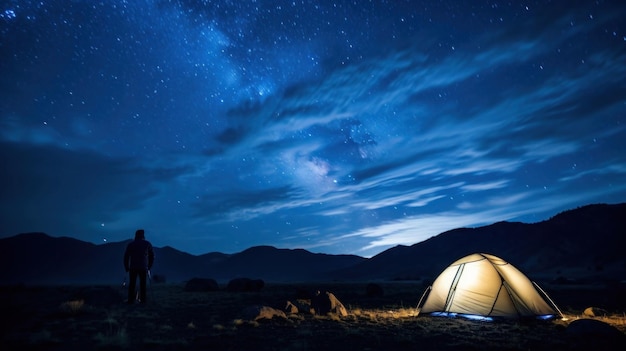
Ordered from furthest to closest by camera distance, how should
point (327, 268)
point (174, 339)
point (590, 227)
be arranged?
point (327, 268) < point (590, 227) < point (174, 339)

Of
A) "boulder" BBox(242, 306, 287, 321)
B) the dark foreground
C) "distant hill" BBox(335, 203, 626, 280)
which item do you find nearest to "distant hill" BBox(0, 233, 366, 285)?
"distant hill" BBox(335, 203, 626, 280)

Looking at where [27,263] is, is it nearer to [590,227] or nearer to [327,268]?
[327,268]

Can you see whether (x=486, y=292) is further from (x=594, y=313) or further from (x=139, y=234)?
(x=139, y=234)

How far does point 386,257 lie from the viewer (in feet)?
419

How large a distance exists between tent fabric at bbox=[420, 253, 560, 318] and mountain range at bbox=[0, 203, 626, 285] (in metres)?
39.1

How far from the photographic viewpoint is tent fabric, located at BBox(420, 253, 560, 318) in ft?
37.2

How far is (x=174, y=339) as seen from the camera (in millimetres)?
8383

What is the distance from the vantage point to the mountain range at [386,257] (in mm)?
72625

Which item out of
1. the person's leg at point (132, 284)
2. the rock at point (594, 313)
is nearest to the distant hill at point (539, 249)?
the rock at point (594, 313)

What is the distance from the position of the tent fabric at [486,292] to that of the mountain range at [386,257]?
39.1 metres

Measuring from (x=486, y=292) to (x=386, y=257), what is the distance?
120253mm

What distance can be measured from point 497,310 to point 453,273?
1860 millimetres

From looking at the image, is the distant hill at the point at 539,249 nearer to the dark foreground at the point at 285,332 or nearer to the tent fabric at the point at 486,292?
the tent fabric at the point at 486,292

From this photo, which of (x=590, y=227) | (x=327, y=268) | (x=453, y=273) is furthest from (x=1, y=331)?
(x=327, y=268)
